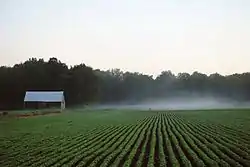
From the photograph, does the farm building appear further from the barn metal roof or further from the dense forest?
the dense forest

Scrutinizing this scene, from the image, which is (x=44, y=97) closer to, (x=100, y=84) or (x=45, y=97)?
(x=45, y=97)

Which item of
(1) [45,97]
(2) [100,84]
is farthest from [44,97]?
(2) [100,84]

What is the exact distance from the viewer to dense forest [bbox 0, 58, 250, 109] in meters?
105

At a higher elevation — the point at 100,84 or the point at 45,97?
the point at 100,84

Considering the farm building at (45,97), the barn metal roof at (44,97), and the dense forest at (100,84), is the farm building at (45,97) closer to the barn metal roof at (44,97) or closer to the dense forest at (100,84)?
the barn metal roof at (44,97)

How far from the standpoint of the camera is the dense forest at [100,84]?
104875 millimetres

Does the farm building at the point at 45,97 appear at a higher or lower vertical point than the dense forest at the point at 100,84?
lower

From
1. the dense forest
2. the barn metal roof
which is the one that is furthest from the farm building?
the dense forest

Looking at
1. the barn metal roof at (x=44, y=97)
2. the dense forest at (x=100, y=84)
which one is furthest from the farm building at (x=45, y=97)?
the dense forest at (x=100, y=84)

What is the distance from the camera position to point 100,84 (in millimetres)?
132250

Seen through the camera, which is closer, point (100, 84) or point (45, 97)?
point (45, 97)

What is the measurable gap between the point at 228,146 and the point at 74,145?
909 cm

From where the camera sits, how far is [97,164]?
645 inches

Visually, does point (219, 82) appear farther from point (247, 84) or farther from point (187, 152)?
point (187, 152)
